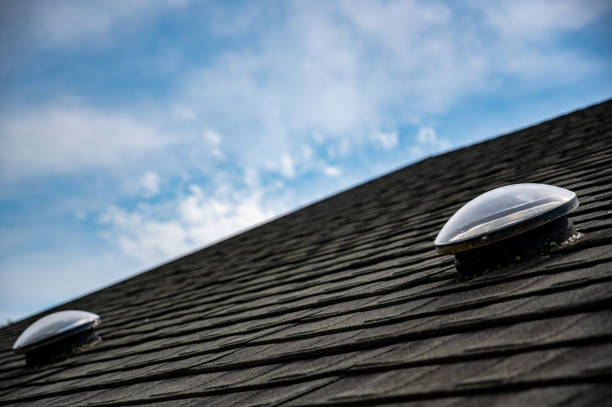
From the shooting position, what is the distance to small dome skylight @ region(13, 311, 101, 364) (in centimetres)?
405

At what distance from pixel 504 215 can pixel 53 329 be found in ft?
11.8

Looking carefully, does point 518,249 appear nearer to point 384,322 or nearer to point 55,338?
point 384,322

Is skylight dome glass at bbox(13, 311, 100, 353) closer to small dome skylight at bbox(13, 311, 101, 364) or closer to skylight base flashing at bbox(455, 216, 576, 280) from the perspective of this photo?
small dome skylight at bbox(13, 311, 101, 364)

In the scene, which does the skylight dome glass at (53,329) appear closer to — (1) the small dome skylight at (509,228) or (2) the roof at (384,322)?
(2) the roof at (384,322)

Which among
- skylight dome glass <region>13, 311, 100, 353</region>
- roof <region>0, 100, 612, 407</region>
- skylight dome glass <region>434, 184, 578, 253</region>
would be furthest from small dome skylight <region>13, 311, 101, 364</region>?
skylight dome glass <region>434, 184, 578, 253</region>

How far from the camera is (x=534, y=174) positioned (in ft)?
13.6

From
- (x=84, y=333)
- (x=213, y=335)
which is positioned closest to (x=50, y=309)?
(x=84, y=333)

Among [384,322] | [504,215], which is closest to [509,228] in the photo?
[504,215]

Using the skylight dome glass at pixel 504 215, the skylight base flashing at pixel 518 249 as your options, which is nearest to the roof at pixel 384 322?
the skylight base flashing at pixel 518 249

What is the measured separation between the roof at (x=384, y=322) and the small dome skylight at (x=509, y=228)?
2.7 inches

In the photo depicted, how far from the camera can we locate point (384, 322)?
2068 mm

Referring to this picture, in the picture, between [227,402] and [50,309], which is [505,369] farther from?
[50,309]

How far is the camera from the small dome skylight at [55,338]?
160 inches

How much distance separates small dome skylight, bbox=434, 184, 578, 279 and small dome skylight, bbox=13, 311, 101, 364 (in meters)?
3.21
